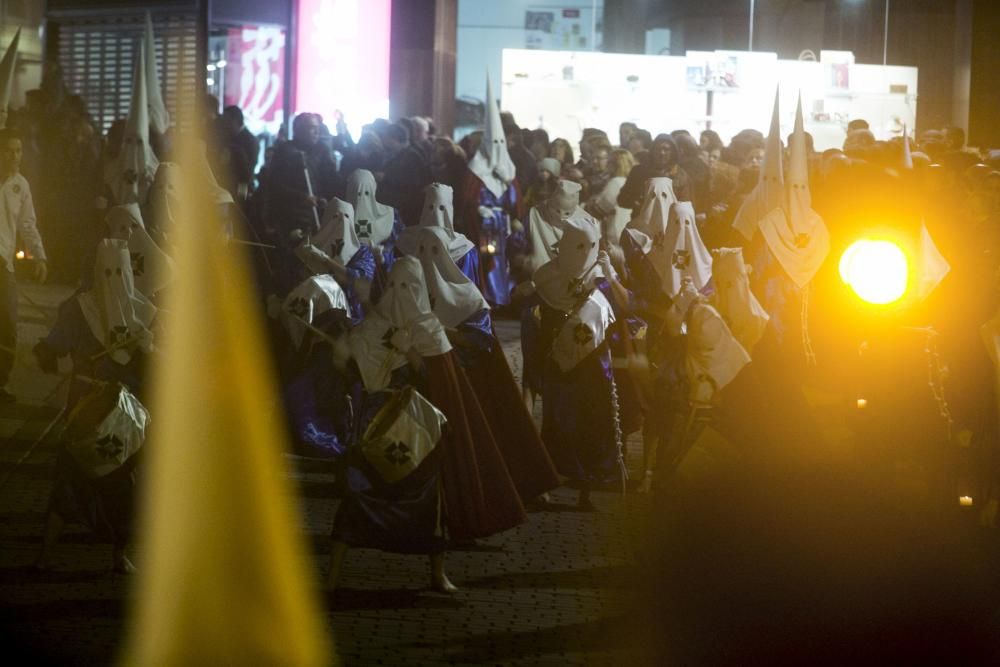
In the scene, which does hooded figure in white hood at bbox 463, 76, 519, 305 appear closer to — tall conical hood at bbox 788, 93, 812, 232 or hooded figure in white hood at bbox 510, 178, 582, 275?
tall conical hood at bbox 788, 93, 812, 232

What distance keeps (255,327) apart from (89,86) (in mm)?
12722

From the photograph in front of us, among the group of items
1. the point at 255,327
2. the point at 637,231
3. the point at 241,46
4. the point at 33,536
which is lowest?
the point at 33,536

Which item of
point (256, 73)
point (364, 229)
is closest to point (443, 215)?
point (364, 229)

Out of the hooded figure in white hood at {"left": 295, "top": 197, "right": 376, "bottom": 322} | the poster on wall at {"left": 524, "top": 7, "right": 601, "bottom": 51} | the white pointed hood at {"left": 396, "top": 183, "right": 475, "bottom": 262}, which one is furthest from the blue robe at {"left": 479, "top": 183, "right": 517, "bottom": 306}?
the poster on wall at {"left": 524, "top": 7, "right": 601, "bottom": 51}

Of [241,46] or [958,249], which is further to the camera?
[241,46]

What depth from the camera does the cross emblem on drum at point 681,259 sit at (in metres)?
11.3

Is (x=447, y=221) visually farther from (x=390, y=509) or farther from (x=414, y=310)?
(x=390, y=509)

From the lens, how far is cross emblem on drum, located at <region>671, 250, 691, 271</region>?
1132 cm

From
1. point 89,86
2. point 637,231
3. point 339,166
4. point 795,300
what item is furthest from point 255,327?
point 89,86

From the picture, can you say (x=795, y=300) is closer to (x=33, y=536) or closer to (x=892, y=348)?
(x=892, y=348)

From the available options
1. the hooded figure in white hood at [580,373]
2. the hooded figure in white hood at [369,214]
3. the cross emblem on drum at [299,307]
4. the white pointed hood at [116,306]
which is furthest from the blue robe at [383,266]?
the white pointed hood at [116,306]

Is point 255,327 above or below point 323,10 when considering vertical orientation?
below

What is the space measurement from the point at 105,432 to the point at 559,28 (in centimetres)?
2468

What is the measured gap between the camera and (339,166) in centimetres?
1712
